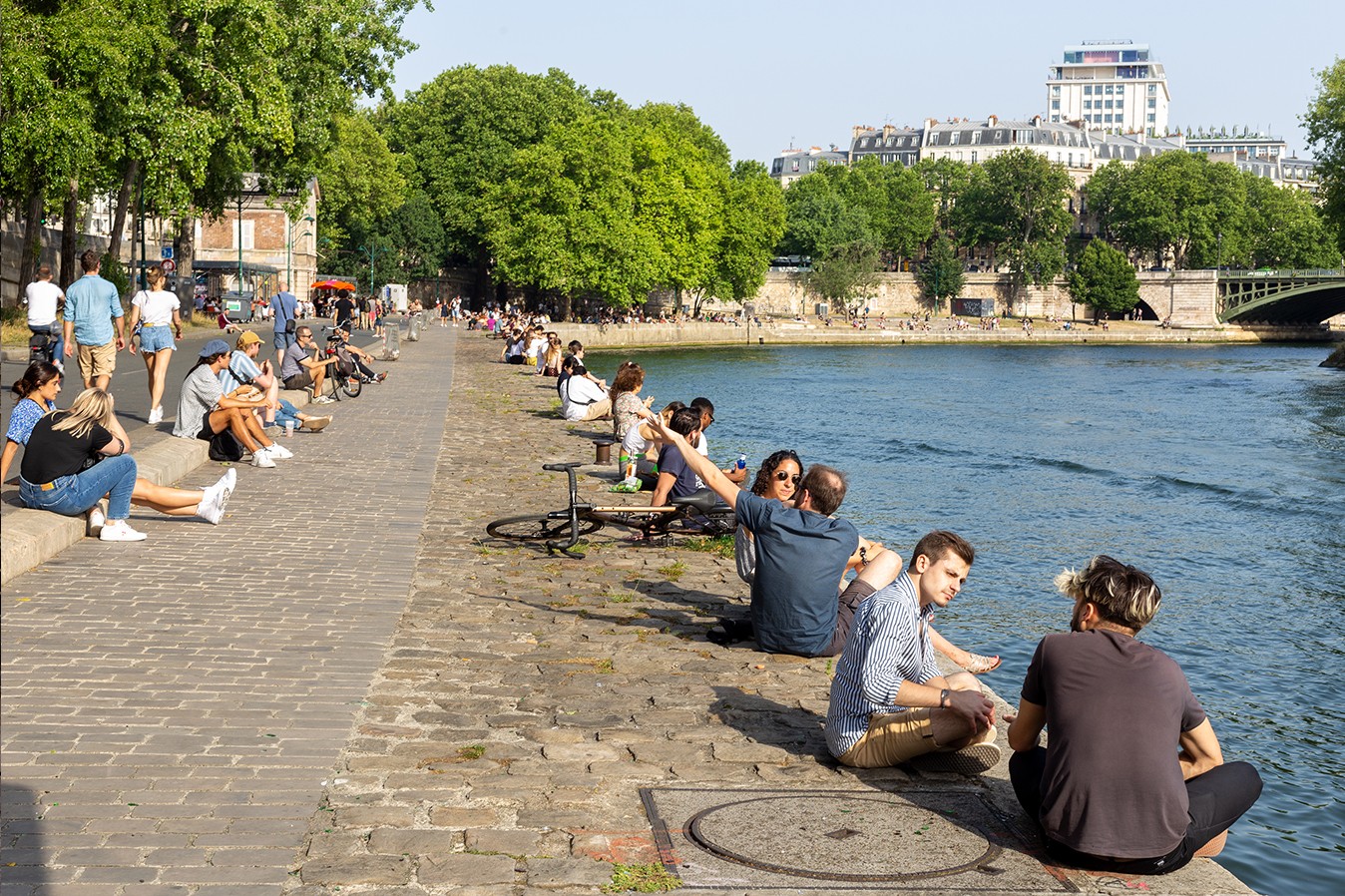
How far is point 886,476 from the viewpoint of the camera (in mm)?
26312

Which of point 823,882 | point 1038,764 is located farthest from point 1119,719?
point 823,882

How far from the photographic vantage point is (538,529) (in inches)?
467

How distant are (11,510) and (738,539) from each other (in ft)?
16.7

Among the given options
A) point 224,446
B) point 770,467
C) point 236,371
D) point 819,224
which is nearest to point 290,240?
point 236,371

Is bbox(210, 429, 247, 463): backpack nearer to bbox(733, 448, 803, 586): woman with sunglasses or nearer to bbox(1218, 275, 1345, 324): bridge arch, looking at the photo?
bbox(733, 448, 803, 586): woman with sunglasses

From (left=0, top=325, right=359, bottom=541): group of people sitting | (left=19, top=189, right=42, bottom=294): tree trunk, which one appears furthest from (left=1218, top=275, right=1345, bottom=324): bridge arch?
(left=0, top=325, right=359, bottom=541): group of people sitting

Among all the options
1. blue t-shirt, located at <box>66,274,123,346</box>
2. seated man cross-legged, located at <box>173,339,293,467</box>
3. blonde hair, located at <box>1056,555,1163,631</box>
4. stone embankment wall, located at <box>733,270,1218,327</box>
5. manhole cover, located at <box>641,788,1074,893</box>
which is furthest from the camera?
stone embankment wall, located at <box>733,270,1218,327</box>

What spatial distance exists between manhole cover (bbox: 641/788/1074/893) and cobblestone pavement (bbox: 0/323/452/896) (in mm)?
1375

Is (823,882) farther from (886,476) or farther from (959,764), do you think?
(886,476)

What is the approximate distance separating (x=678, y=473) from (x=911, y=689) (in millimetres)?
5819

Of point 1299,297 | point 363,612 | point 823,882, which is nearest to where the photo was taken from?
point 823,882

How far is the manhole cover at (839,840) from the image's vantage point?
491cm

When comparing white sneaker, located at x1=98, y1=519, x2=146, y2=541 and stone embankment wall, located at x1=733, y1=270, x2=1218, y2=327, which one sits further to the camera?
stone embankment wall, located at x1=733, y1=270, x2=1218, y2=327

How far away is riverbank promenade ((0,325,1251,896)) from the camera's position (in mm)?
4891
